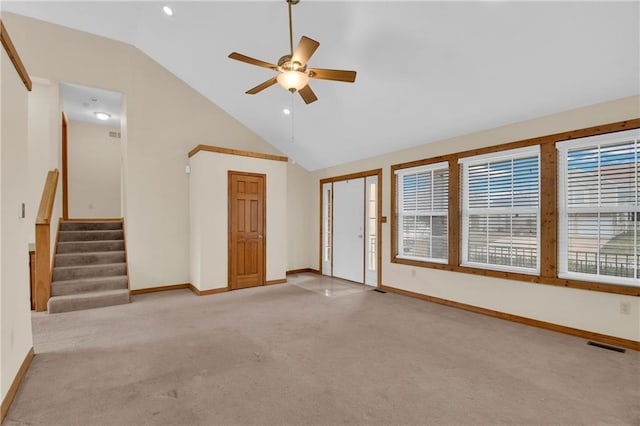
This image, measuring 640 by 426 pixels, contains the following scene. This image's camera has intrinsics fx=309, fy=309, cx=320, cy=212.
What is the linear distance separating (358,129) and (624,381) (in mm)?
4224

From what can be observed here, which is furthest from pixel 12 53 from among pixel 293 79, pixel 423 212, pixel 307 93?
pixel 423 212

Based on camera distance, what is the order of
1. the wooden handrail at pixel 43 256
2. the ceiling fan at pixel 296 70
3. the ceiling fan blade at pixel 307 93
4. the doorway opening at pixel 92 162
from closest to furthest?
the ceiling fan at pixel 296 70, the ceiling fan blade at pixel 307 93, the wooden handrail at pixel 43 256, the doorway opening at pixel 92 162

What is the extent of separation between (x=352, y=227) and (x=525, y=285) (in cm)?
318

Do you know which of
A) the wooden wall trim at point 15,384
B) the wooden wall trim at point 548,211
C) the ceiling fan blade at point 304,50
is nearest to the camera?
the wooden wall trim at point 15,384

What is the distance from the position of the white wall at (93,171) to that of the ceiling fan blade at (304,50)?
6.57m

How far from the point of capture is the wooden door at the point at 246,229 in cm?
548

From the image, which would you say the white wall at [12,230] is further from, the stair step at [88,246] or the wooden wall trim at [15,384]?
the stair step at [88,246]

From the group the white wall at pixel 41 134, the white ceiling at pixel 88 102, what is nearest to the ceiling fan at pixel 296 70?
the white ceiling at pixel 88 102

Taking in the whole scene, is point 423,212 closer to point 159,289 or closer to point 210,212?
point 210,212

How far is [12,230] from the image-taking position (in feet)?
7.78

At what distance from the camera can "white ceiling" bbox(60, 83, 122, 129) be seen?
17.3 feet

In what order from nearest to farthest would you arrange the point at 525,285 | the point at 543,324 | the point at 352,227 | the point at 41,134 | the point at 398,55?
the point at 398,55 < the point at 543,324 < the point at 525,285 < the point at 41,134 < the point at 352,227

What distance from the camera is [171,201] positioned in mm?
5605

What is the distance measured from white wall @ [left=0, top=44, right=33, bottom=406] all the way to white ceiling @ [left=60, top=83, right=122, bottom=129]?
3.02 m
